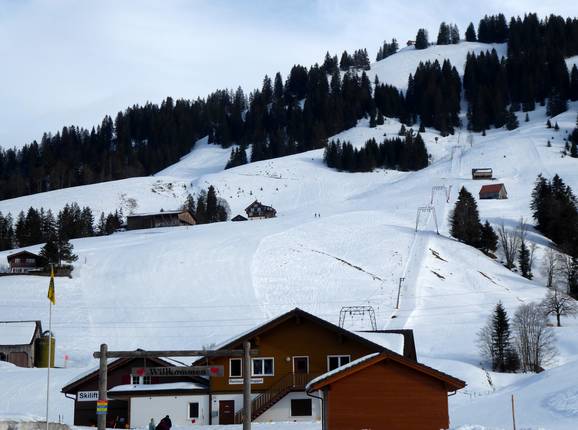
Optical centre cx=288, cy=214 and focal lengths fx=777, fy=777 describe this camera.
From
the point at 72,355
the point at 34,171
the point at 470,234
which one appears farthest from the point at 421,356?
the point at 34,171

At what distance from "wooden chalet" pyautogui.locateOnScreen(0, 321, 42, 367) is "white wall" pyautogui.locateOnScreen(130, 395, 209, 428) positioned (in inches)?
922

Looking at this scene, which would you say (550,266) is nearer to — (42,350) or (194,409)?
(42,350)

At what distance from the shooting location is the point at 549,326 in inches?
2397

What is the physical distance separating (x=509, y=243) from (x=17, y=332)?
181 ft

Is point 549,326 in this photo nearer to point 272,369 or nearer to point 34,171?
point 272,369

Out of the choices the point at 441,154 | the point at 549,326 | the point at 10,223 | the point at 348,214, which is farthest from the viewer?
the point at 441,154

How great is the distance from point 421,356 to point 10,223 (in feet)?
289

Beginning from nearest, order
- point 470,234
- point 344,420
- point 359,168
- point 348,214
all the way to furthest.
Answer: point 344,420
point 470,234
point 348,214
point 359,168

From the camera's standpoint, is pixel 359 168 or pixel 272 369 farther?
pixel 359 168

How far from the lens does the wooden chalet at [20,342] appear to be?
180ft

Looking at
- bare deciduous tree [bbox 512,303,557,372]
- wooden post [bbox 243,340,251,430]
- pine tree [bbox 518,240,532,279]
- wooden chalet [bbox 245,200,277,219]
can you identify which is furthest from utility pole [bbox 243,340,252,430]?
wooden chalet [bbox 245,200,277,219]

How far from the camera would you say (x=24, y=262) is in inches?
3066

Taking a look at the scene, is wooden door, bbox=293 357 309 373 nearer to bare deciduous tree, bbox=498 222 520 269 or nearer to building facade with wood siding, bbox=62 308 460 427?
building facade with wood siding, bbox=62 308 460 427

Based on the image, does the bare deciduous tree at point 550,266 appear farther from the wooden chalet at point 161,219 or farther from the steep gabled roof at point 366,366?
the wooden chalet at point 161,219
